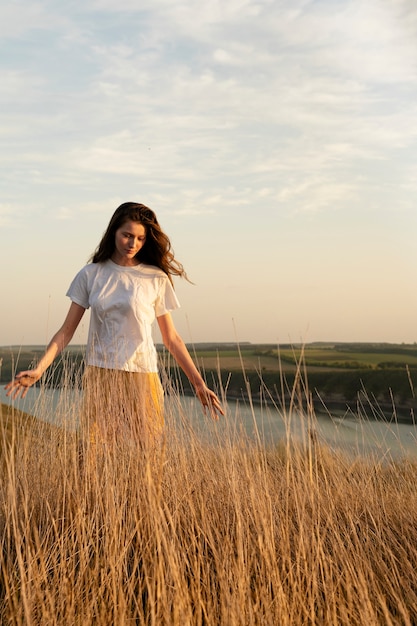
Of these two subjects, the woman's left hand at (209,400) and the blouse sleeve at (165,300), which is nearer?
the woman's left hand at (209,400)

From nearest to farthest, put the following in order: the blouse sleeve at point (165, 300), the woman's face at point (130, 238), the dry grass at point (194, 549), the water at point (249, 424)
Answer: the dry grass at point (194, 549) < the water at point (249, 424) < the woman's face at point (130, 238) < the blouse sleeve at point (165, 300)

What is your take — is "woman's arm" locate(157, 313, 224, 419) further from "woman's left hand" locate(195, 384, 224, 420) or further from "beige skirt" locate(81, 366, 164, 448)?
"beige skirt" locate(81, 366, 164, 448)

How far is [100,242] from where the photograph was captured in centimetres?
350

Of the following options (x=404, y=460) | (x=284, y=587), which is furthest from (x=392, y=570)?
(x=404, y=460)

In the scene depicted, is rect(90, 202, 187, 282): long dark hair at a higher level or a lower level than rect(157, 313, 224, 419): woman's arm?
higher

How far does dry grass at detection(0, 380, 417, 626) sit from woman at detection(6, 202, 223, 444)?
0.52 ft

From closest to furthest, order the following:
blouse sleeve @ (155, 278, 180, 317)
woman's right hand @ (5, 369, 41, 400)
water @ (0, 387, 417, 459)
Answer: water @ (0, 387, 417, 459), woman's right hand @ (5, 369, 41, 400), blouse sleeve @ (155, 278, 180, 317)

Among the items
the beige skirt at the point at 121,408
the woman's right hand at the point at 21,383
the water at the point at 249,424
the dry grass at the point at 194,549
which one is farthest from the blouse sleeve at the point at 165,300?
the woman's right hand at the point at 21,383

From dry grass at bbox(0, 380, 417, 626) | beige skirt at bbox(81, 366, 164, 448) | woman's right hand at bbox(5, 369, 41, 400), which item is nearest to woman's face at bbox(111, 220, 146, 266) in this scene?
beige skirt at bbox(81, 366, 164, 448)

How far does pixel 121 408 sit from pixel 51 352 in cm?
44

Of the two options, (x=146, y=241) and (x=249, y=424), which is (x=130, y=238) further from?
(x=249, y=424)

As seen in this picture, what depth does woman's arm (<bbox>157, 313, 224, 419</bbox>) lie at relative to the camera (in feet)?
10.5

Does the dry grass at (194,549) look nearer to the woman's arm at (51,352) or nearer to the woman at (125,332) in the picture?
the woman at (125,332)

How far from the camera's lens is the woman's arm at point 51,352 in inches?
122
